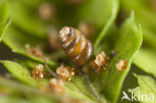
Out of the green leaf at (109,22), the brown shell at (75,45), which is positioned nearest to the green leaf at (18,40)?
the brown shell at (75,45)

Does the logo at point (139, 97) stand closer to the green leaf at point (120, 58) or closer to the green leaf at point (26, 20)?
the green leaf at point (120, 58)

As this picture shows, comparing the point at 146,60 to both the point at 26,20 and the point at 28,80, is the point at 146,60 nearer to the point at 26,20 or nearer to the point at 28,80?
the point at 28,80

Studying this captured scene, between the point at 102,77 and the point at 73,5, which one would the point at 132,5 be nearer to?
the point at 73,5

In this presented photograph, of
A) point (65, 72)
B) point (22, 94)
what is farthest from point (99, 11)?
point (22, 94)

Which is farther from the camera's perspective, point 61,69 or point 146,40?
point 146,40

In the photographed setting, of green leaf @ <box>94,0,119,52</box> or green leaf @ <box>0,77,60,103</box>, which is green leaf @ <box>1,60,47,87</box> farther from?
green leaf @ <box>94,0,119,52</box>

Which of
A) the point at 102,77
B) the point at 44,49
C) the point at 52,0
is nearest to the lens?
the point at 102,77

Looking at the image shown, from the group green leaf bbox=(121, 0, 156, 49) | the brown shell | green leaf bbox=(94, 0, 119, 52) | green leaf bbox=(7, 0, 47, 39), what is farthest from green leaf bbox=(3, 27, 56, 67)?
green leaf bbox=(121, 0, 156, 49)

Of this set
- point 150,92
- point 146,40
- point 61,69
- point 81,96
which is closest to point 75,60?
point 61,69
